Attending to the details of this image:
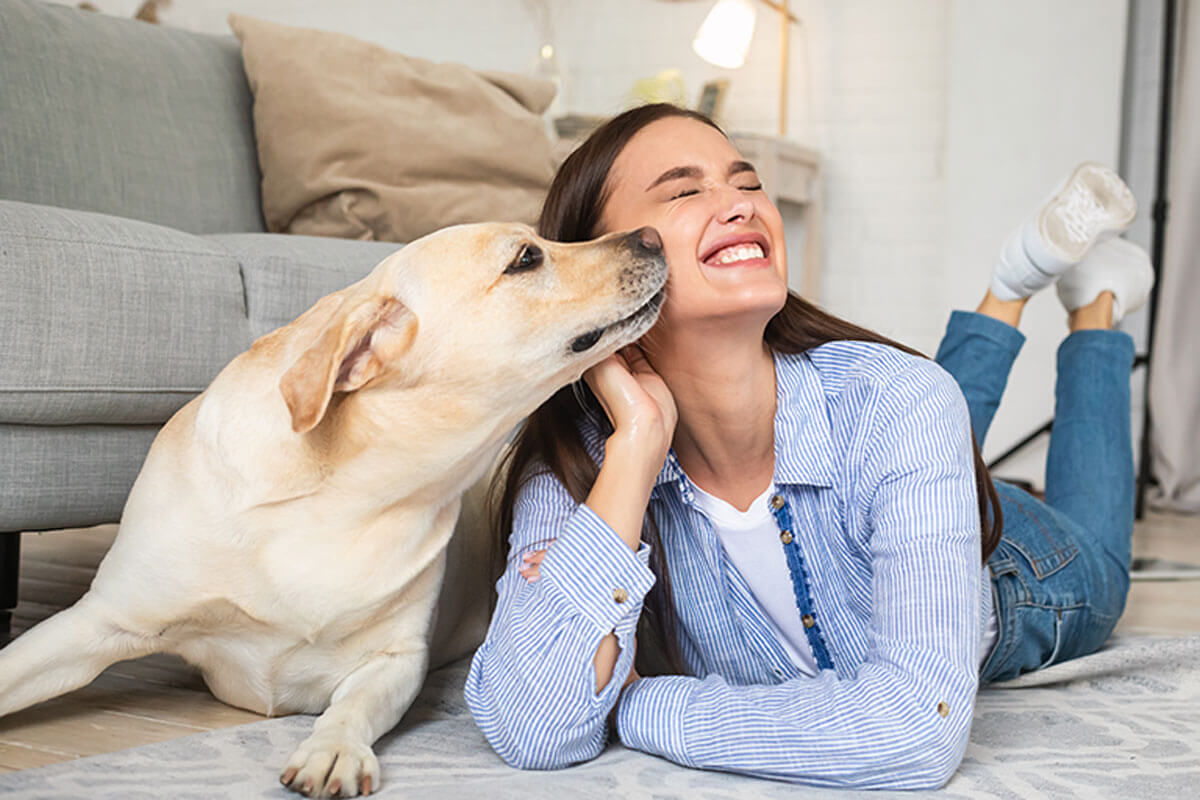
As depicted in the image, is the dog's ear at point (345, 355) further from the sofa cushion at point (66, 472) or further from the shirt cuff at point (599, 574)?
the sofa cushion at point (66, 472)

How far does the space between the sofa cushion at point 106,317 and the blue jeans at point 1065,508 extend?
1.15 m

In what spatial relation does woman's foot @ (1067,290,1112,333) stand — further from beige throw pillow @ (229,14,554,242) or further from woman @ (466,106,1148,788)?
beige throw pillow @ (229,14,554,242)

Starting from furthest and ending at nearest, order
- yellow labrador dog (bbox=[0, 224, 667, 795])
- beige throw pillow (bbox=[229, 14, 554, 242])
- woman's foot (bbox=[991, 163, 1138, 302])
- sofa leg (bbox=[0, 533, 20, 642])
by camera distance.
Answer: beige throw pillow (bbox=[229, 14, 554, 242]), woman's foot (bbox=[991, 163, 1138, 302]), sofa leg (bbox=[0, 533, 20, 642]), yellow labrador dog (bbox=[0, 224, 667, 795])

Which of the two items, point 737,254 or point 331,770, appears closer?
point 331,770

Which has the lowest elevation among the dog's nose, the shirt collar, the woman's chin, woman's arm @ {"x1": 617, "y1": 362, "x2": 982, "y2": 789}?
woman's arm @ {"x1": 617, "y1": 362, "x2": 982, "y2": 789}

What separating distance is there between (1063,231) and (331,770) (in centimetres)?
155

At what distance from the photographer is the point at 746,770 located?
1.10 metres

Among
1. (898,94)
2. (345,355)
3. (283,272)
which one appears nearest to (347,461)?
(345,355)

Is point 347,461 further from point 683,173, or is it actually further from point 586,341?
point 683,173

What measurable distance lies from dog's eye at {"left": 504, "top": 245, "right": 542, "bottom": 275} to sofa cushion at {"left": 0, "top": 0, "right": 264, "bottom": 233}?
1.36 meters

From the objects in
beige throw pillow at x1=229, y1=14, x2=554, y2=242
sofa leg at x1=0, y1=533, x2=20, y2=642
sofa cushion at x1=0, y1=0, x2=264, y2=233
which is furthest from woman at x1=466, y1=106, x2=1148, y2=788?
sofa cushion at x1=0, y1=0, x2=264, y2=233

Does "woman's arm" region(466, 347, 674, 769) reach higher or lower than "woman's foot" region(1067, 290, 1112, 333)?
lower

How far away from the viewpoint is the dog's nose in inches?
45.5

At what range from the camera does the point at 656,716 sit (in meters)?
1.16
